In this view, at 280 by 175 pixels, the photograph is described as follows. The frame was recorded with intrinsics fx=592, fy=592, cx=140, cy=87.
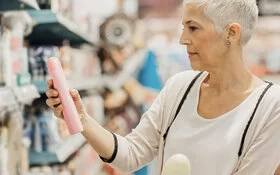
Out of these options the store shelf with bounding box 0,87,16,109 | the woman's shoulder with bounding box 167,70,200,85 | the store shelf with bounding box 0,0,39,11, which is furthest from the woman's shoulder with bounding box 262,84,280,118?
the store shelf with bounding box 0,0,39,11

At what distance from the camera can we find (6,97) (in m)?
2.24

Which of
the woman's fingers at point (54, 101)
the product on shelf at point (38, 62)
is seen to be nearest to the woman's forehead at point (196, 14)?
the woman's fingers at point (54, 101)

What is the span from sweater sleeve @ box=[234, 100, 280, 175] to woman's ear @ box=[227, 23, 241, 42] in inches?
11.0

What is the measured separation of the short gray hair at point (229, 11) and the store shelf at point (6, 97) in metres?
0.79

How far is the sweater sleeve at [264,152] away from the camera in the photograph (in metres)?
1.83

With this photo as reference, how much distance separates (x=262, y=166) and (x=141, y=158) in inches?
17.8

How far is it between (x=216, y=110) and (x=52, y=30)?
5.26ft

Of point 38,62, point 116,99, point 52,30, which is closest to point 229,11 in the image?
point 38,62

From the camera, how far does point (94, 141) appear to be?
1.96 meters

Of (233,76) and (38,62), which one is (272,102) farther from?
(38,62)

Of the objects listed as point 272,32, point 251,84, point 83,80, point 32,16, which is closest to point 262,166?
point 251,84

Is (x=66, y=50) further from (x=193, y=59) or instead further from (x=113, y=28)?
(x=193, y=59)

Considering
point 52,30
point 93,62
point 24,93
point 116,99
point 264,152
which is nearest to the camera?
point 264,152

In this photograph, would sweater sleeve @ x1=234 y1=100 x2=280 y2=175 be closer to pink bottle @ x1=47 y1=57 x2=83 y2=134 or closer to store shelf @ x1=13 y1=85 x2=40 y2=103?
pink bottle @ x1=47 y1=57 x2=83 y2=134
